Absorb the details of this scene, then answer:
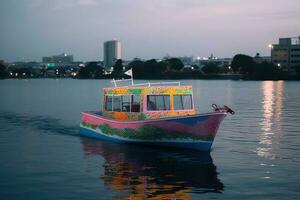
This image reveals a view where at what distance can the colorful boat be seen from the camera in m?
27.6

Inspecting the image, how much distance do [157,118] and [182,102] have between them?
2.58 m

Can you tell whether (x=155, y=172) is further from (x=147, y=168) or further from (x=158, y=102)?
(x=158, y=102)

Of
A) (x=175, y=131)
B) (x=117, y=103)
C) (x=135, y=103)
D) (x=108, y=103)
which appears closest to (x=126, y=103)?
(x=135, y=103)

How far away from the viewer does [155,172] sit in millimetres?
23328

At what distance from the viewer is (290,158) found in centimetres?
2642

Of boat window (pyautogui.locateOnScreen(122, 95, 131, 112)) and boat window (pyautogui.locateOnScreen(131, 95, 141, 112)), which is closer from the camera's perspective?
boat window (pyautogui.locateOnScreen(131, 95, 141, 112))

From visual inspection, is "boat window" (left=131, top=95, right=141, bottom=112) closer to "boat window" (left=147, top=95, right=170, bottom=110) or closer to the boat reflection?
"boat window" (left=147, top=95, right=170, bottom=110)

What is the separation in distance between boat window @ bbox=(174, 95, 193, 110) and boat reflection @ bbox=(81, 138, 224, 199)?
2.86 metres

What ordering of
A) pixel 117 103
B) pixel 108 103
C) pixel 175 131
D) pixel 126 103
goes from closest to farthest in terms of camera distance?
pixel 175 131, pixel 126 103, pixel 117 103, pixel 108 103

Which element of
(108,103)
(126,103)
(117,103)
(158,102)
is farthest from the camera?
(108,103)

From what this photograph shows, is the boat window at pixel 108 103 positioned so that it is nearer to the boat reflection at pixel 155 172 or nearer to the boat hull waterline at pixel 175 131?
the boat hull waterline at pixel 175 131

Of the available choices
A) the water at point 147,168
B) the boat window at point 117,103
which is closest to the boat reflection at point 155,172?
the water at point 147,168

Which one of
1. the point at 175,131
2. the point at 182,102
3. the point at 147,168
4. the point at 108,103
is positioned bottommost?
the point at 147,168

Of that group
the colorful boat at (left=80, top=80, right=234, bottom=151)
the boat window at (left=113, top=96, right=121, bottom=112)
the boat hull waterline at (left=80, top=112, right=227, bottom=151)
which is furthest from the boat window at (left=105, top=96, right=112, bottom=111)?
the boat hull waterline at (left=80, top=112, right=227, bottom=151)
